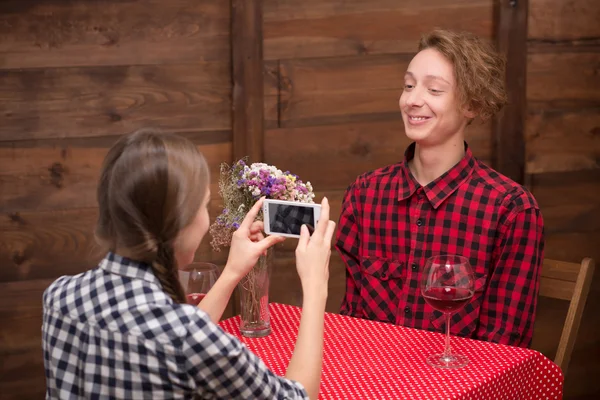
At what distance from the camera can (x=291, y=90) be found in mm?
3299

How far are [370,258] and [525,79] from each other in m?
1.39

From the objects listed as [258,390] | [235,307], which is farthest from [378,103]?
[258,390]

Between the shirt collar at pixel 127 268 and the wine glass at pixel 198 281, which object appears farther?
the wine glass at pixel 198 281

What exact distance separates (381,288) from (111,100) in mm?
1326

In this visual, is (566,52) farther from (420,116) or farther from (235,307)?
(235,307)

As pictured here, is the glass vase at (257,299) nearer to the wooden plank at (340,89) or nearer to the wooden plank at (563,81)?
the wooden plank at (340,89)

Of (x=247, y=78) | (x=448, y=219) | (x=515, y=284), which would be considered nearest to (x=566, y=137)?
(x=247, y=78)

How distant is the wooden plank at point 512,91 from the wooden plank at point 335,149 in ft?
1.30

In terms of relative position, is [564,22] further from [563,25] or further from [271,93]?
[271,93]

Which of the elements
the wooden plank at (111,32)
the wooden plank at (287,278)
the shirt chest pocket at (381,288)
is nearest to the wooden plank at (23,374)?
the wooden plank at (287,278)

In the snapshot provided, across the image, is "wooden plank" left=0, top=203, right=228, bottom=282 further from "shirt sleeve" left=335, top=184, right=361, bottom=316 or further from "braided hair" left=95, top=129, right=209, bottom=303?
"braided hair" left=95, top=129, right=209, bottom=303

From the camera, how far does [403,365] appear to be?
1.82 m

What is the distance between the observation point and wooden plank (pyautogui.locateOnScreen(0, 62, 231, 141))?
3080 mm

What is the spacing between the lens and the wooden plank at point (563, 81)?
3496mm
